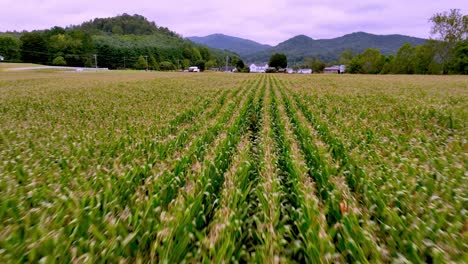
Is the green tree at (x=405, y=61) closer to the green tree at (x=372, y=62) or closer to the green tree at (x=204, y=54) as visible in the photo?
the green tree at (x=372, y=62)

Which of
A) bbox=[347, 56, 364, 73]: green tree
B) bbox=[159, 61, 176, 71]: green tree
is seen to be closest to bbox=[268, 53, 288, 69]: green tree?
bbox=[347, 56, 364, 73]: green tree

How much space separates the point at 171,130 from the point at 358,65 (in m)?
125

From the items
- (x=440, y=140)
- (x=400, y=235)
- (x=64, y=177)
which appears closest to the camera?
(x=400, y=235)

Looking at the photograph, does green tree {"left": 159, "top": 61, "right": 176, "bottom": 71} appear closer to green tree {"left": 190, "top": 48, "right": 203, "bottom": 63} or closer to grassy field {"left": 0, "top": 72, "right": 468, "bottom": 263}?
green tree {"left": 190, "top": 48, "right": 203, "bottom": 63}

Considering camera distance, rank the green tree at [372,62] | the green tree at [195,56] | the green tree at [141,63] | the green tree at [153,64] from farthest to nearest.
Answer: the green tree at [195,56]
the green tree at [153,64]
the green tree at [141,63]
the green tree at [372,62]

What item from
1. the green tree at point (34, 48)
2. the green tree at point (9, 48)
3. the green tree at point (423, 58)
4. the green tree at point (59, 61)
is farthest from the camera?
the green tree at point (34, 48)

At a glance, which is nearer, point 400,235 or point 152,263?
point 152,263

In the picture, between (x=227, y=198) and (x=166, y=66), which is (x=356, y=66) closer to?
(x=166, y=66)

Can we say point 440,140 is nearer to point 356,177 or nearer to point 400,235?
point 356,177

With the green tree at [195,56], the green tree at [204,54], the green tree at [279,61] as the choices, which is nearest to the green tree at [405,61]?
the green tree at [279,61]

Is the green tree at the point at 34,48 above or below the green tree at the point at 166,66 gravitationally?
above

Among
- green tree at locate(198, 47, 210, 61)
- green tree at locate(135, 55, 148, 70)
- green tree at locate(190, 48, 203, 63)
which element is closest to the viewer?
green tree at locate(135, 55, 148, 70)

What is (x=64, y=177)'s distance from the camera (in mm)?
3848

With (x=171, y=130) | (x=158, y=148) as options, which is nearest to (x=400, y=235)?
(x=158, y=148)
